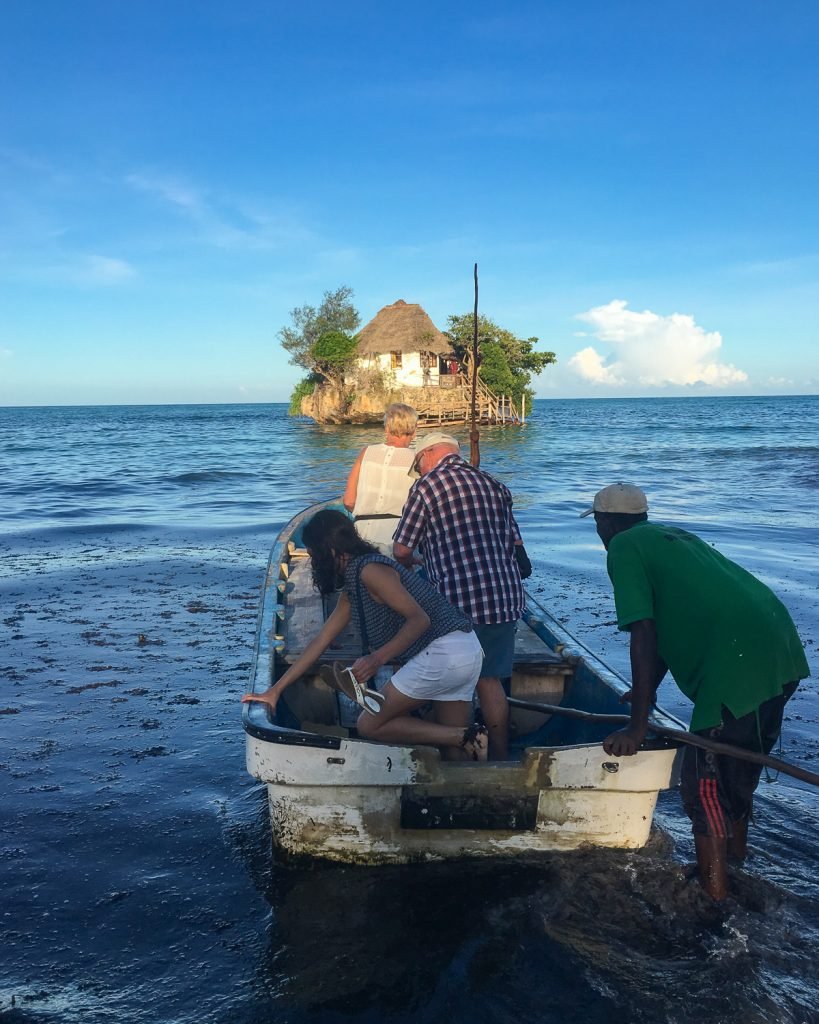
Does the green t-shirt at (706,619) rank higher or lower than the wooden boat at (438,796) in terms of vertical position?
higher

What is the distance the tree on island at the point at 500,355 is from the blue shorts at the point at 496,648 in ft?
161

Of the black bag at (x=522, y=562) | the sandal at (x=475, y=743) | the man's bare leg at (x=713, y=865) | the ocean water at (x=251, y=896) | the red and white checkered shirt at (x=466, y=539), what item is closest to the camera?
the ocean water at (x=251, y=896)

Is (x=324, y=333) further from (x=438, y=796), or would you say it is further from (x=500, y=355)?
(x=438, y=796)

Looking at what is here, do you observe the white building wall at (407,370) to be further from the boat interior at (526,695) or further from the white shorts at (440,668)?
the white shorts at (440,668)

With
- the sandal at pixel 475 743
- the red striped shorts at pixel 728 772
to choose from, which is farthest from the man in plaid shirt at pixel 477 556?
the red striped shorts at pixel 728 772

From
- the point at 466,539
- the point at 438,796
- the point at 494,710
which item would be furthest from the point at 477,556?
the point at 438,796

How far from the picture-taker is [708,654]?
3350 millimetres

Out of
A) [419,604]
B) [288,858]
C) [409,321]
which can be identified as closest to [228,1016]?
[288,858]

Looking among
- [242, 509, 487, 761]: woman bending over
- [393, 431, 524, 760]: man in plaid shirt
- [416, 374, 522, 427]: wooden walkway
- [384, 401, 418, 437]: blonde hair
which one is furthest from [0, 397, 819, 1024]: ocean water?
[416, 374, 522, 427]: wooden walkway

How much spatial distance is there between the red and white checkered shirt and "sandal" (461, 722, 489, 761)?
1.80 ft

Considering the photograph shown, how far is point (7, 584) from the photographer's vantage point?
1052 centimetres

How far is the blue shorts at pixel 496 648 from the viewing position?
4.25 metres

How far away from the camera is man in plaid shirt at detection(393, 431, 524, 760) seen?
4.20 meters

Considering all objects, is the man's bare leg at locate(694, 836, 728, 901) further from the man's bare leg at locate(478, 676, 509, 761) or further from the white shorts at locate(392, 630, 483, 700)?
the white shorts at locate(392, 630, 483, 700)
